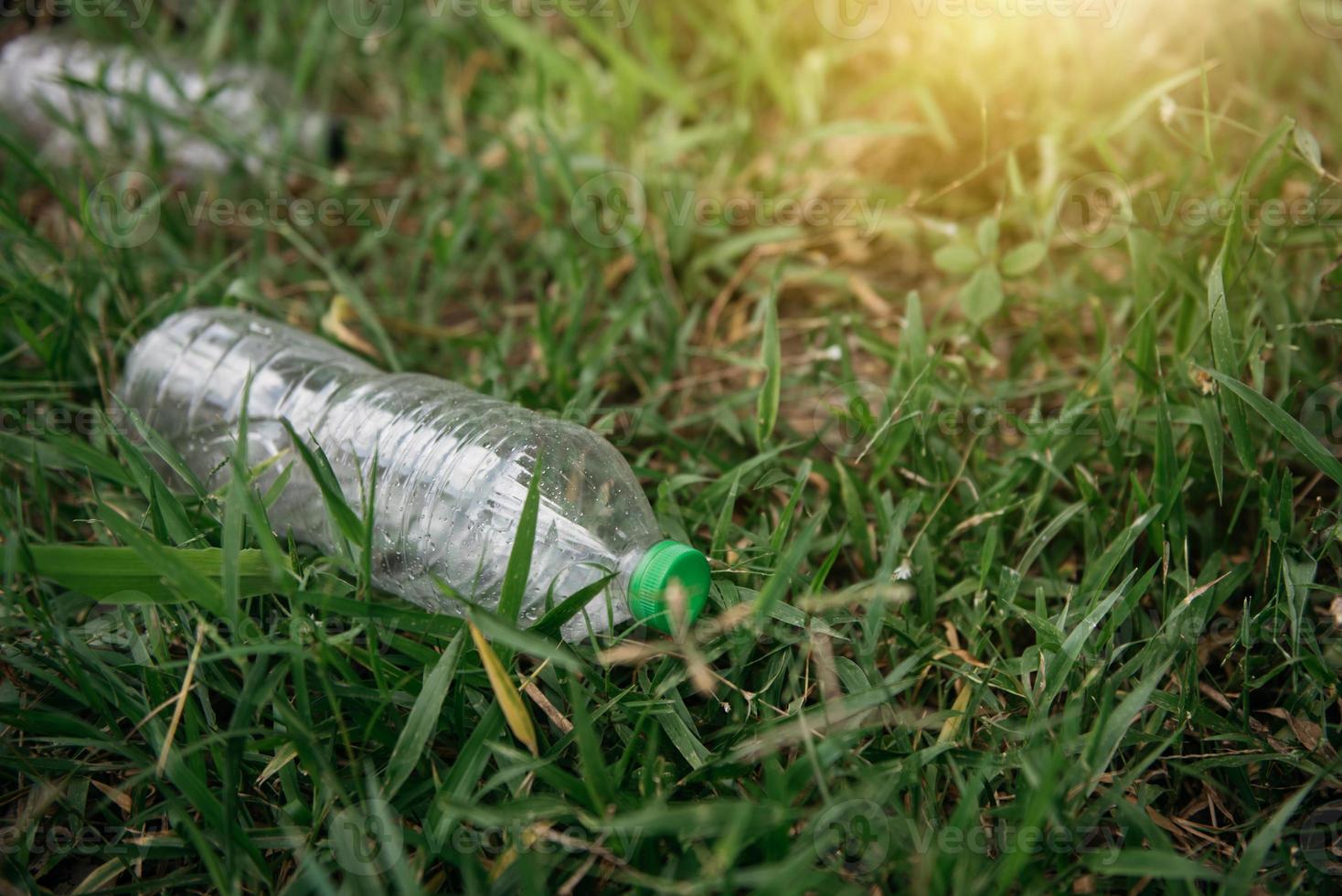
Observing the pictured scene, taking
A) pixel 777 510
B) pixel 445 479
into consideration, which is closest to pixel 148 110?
pixel 445 479

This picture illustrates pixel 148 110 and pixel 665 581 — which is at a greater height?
pixel 148 110

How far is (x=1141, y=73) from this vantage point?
2.33m

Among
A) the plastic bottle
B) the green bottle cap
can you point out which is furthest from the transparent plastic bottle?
the plastic bottle

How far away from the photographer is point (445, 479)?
1456mm

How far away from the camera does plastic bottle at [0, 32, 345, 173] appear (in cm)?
220

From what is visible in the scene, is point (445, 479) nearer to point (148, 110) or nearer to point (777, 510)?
point (777, 510)

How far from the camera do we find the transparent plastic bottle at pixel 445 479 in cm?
137

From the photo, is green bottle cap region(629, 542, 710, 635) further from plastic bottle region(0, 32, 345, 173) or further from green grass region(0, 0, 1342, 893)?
plastic bottle region(0, 32, 345, 173)

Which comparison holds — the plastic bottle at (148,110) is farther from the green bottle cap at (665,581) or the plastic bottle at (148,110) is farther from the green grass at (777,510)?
the green bottle cap at (665,581)

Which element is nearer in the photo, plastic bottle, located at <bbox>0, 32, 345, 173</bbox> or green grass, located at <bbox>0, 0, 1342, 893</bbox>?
green grass, located at <bbox>0, 0, 1342, 893</bbox>

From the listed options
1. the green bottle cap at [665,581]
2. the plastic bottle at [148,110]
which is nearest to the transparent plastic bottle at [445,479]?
the green bottle cap at [665,581]

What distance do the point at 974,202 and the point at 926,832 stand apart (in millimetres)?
1565

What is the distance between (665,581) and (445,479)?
17.0 inches

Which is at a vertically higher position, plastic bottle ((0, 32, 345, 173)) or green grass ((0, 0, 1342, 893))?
plastic bottle ((0, 32, 345, 173))
